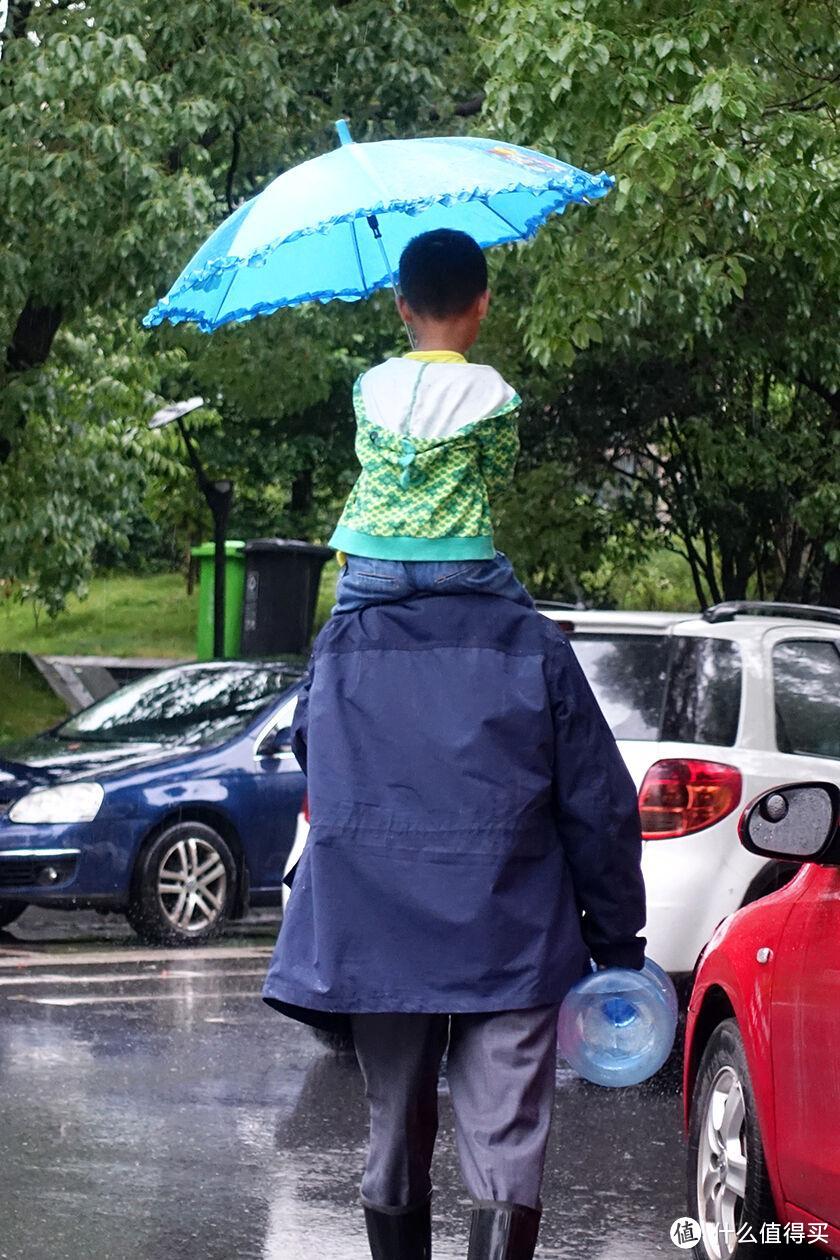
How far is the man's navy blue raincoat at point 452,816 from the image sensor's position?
3.24m

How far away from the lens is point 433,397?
3389 millimetres

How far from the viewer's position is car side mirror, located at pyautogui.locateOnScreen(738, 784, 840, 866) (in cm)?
402

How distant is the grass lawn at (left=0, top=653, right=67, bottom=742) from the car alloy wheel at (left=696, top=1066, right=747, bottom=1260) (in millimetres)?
17049

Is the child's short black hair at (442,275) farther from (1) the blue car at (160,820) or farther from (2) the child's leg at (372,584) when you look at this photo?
(1) the blue car at (160,820)

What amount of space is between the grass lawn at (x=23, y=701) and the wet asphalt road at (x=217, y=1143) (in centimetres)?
1316

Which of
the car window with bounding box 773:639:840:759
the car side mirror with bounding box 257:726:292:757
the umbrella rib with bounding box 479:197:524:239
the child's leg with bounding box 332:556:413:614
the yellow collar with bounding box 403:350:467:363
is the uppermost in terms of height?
the umbrella rib with bounding box 479:197:524:239

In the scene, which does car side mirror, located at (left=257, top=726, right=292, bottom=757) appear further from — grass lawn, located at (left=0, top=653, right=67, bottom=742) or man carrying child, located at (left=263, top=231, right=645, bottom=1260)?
grass lawn, located at (left=0, top=653, right=67, bottom=742)

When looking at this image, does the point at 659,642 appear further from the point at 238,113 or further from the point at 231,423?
the point at 231,423

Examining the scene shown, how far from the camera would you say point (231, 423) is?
25656mm

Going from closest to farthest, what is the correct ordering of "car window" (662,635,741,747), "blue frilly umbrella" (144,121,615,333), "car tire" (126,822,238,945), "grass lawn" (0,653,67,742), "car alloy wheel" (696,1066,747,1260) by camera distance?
"car alloy wheel" (696,1066,747,1260) < "blue frilly umbrella" (144,121,615,333) < "car window" (662,635,741,747) < "car tire" (126,822,238,945) < "grass lawn" (0,653,67,742)

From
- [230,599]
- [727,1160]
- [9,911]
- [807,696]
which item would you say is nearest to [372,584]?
[727,1160]

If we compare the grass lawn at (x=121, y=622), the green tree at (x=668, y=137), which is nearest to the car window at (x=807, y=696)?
the green tree at (x=668, y=137)

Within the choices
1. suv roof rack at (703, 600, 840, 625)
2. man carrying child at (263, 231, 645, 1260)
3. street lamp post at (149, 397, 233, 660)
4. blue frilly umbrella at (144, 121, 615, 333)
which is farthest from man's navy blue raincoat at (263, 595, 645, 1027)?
street lamp post at (149, 397, 233, 660)

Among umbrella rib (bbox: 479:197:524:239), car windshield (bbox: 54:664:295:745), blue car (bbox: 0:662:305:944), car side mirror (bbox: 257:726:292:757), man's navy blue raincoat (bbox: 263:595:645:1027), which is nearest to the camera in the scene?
man's navy blue raincoat (bbox: 263:595:645:1027)
